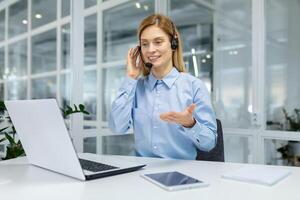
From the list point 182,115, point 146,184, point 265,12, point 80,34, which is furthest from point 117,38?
point 146,184

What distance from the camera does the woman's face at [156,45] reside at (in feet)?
5.34

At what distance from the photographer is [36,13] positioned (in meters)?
3.57

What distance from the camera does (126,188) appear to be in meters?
0.96

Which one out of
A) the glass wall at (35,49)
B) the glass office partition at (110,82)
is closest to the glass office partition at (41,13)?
the glass wall at (35,49)

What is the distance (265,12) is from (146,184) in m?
2.84

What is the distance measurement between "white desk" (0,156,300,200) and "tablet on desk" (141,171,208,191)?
0.02 m

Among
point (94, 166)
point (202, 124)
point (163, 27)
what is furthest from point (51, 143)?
point (163, 27)

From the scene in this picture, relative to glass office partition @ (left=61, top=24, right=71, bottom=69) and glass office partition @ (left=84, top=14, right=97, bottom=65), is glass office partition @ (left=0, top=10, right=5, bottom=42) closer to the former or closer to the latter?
glass office partition @ (left=61, top=24, right=71, bottom=69)

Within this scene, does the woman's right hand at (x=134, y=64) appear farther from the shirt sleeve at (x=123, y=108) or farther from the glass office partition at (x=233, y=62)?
the glass office partition at (x=233, y=62)

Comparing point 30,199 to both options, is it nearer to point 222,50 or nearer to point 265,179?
point 265,179

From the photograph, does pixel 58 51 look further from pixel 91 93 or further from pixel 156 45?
pixel 156 45

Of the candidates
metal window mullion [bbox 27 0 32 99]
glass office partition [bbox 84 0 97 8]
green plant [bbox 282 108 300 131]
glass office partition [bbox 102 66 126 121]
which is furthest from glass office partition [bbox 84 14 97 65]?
green plant [bbox 282 108 300 131]

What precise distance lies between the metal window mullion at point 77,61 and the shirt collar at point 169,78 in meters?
1.45

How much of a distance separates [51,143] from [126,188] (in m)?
0.31
